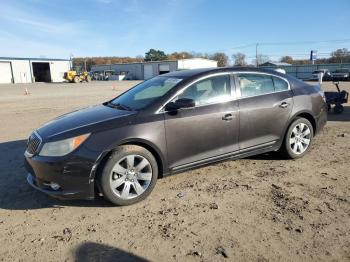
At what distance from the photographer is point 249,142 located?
5188 mm

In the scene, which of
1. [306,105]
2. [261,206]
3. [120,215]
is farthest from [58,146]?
[306,105]

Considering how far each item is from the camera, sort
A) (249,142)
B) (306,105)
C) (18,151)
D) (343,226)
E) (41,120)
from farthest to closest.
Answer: (41,120)
(18,151)
(306,105)
(249,142)
(343,226)

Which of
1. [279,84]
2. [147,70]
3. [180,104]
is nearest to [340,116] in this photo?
[279,84]

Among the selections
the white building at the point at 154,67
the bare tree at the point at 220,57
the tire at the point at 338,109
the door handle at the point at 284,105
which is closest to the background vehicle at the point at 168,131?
the door handle at the point at 284,105

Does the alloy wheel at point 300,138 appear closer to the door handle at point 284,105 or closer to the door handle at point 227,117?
the door handle at point 284,105

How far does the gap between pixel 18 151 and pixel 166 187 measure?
3.72 meters

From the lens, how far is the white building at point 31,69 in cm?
5803

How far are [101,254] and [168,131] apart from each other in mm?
1842

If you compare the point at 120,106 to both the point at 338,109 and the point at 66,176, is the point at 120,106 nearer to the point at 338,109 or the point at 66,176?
the point at 66,176

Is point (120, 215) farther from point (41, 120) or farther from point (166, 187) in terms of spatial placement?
point (41, 120)

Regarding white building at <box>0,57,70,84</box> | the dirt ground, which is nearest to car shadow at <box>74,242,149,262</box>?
the dirt ground

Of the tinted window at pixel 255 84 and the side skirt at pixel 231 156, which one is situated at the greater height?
the tinted window at pixel 255 84

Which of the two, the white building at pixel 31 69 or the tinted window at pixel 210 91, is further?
the white building at pixel 31 69

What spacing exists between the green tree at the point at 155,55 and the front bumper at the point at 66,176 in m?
115
